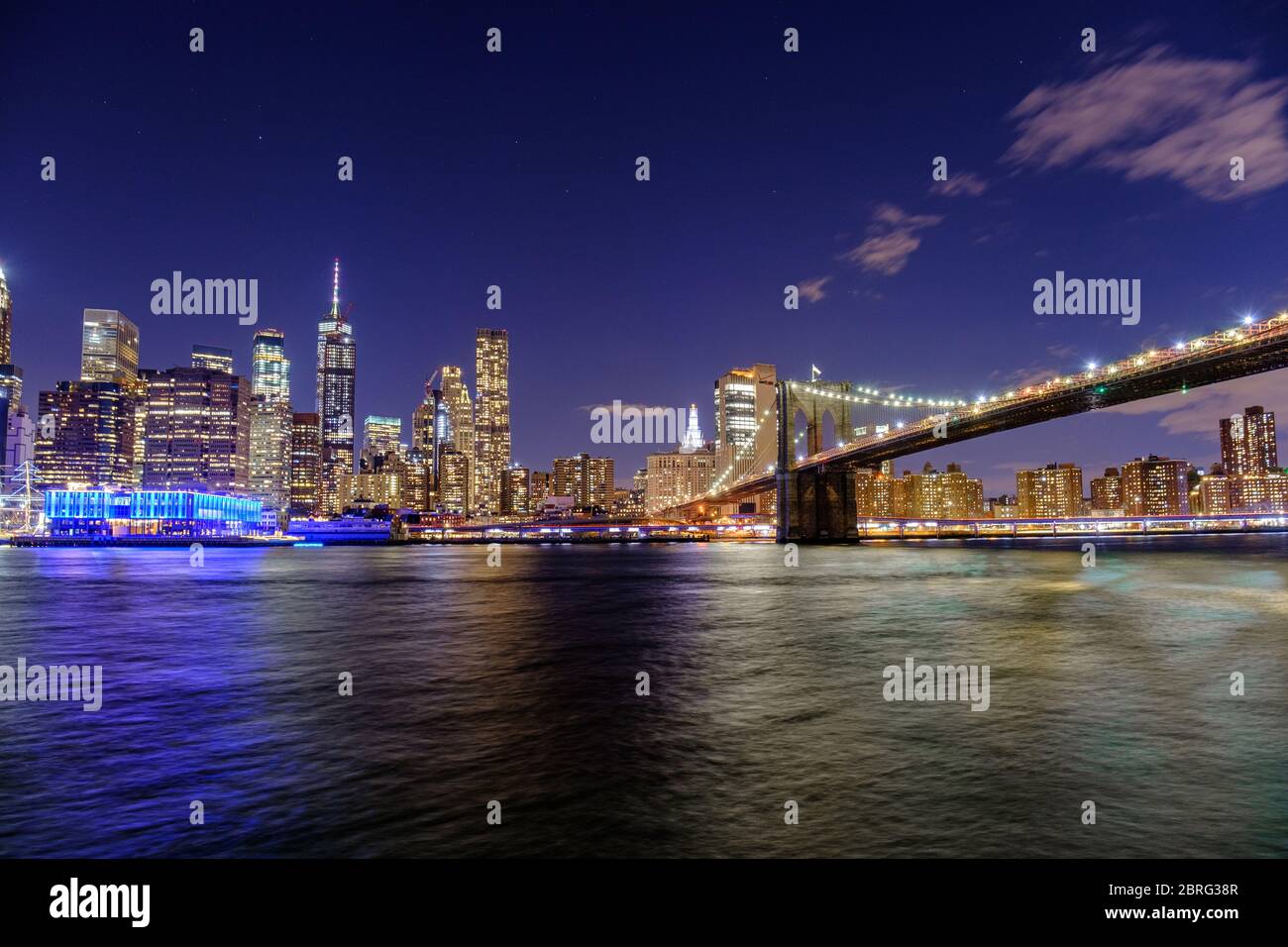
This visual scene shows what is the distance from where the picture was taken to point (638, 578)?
61344mm

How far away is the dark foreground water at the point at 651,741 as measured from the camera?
348 inches

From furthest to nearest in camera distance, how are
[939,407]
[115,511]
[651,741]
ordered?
[115,511] → [939,407] → [651,741]

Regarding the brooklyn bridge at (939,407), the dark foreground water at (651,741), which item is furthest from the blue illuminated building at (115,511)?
the dark foreground water at (651,741)

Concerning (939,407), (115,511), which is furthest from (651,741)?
(115,511)

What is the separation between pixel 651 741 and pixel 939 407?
104 meters

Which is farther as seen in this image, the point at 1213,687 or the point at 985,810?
the point at 1213,687

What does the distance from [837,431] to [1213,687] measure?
11429cm

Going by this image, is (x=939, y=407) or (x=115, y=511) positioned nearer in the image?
(x=939, y=407)

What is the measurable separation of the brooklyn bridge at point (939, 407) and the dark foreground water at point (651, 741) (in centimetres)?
3841

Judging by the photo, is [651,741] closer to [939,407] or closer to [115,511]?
[939,407]

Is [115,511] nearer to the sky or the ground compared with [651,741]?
nearer to the sky

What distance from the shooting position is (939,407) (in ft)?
354
